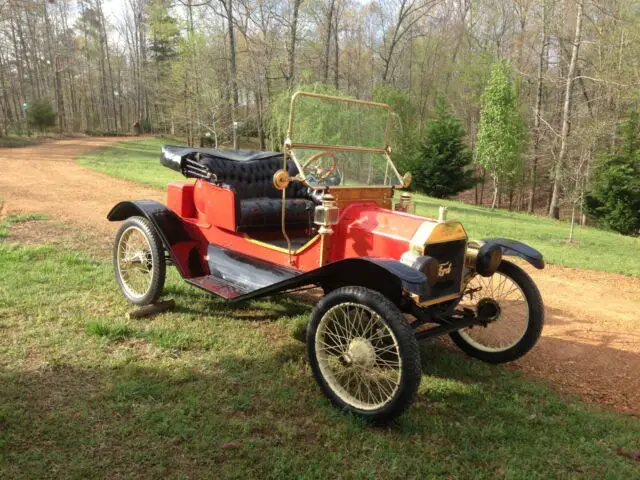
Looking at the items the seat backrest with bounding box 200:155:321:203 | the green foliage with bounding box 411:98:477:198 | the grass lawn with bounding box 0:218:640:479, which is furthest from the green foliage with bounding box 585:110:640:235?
the grass lawn with bounding box 0:218:640:479

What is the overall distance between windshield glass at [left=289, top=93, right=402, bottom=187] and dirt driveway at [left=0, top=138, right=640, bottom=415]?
207 centimetres

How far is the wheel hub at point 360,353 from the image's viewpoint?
2.96m

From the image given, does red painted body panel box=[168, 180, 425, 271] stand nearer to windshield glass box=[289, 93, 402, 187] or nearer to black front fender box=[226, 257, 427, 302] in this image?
black front fender box=[226, 257, 427, 302]

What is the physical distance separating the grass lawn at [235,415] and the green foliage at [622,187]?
1622 centimetres

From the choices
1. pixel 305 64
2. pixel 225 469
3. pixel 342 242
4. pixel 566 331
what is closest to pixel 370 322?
pixel 342 242

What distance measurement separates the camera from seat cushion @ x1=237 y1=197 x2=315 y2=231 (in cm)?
426

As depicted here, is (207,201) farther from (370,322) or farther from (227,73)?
(227,73)

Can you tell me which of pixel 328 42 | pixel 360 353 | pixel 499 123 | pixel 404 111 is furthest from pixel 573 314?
pixel 328 42

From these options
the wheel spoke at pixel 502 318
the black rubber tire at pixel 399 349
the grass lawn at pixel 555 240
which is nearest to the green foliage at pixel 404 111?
the grass lawn at pixel 555 240

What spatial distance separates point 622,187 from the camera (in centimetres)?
1694

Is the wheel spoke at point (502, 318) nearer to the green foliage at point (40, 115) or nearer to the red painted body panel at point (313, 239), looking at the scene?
the red painted body panel at point (313, 239)

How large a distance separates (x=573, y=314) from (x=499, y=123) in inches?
652

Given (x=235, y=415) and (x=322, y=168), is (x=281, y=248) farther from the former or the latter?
(x=235, y=415)

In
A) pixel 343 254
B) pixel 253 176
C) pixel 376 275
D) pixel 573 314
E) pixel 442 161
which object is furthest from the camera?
→ pixel 442 161
